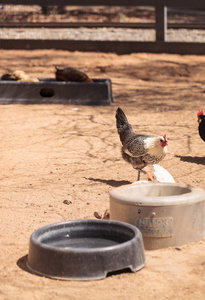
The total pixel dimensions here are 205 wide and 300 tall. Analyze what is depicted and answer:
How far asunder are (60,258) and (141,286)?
0.49m

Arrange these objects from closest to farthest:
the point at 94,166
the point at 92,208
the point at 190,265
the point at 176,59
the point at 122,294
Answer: the point at 122,294 < the point at 190,265 < the point at 92,208 < the point at 94,166 < the point at 176,59

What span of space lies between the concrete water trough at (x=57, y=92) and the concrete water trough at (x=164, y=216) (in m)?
5.10

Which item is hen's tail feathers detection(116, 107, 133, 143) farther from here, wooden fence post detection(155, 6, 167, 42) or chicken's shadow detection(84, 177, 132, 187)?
wooden fence post detection(155, 6, 167, 42)

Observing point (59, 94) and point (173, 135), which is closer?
point (173, 135)

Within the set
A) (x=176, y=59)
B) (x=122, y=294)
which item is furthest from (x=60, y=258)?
(x=176, y=59)

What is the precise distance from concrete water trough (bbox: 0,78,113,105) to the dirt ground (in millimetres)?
225

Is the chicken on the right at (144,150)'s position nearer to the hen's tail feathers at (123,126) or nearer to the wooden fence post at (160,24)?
the hen's tail feathers at (123,126)

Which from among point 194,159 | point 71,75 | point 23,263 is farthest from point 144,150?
point 71,75

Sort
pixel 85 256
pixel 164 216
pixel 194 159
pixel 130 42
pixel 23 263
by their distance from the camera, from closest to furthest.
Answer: pixel 85 256
pixel 23 263
pixel 164 216
pixel 194 159
pixel 130 42

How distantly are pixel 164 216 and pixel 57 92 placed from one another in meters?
5.44

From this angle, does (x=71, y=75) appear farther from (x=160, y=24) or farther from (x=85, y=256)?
(x=85, y=256)

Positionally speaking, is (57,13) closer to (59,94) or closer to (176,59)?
(176,59)

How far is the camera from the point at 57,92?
8984 millimetres

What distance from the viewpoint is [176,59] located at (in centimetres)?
1270
